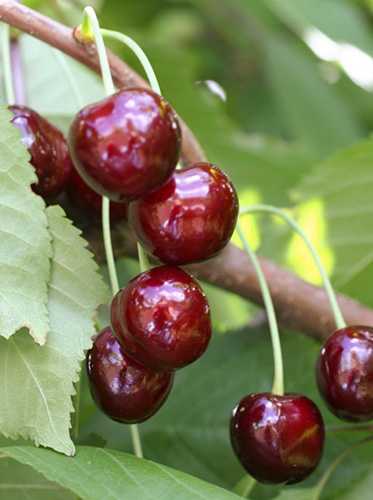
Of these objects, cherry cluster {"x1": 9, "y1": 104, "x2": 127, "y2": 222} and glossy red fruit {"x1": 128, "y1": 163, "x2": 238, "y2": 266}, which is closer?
glossy red fruit {"x1": 128, "y1": 163, "x2": 238, "y2": 266}

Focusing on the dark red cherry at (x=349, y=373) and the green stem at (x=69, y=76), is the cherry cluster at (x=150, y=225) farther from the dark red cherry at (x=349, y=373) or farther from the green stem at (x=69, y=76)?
the green stem at (x=69, y=76)

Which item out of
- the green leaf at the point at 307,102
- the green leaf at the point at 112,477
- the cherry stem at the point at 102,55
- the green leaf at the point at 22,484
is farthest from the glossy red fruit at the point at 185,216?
the green leaf at the point at 307,102

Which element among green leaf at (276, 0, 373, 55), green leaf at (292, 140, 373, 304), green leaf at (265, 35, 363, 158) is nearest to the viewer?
green leaf at (292, 140, 373, 304)

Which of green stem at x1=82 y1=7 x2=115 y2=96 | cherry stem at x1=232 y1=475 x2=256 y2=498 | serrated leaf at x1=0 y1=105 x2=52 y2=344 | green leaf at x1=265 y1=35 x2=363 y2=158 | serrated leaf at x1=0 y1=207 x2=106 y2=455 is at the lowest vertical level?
green leaf at x1=265 y1=35 x2=363 y2=158

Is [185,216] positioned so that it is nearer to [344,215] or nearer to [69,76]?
[69,76]

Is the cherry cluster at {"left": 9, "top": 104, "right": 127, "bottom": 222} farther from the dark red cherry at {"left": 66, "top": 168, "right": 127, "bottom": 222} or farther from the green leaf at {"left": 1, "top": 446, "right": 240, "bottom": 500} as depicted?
the green leaf at {"left": 1, "top": 446, "right": 240, "bottom": 500}

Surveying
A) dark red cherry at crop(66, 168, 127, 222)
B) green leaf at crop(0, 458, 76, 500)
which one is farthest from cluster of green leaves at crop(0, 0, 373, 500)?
dark red cherry at crop(66, 168, 127, 222)
